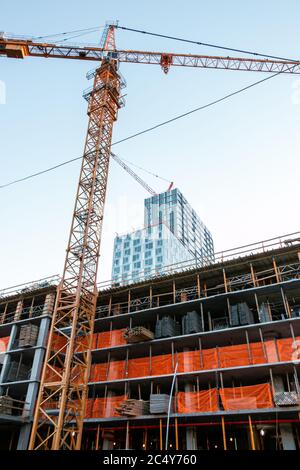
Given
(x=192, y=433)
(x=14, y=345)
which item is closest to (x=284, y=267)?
(x=192, y=433)

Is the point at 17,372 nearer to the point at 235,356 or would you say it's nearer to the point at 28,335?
the point at 28,335

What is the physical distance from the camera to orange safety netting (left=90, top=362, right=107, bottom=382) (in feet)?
89.8

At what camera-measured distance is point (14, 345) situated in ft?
102

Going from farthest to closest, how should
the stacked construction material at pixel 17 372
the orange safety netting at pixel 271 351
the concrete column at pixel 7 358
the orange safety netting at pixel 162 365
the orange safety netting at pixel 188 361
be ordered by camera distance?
the stacked construction material at pixel 17 372 < the concrete column at pixel 7 358 < the orange safety netting at pixel 162 365 < the orange safety netting at pixel 188 361 < the orange safety netting at pixel 271 351

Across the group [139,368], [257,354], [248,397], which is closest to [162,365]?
[139,368]

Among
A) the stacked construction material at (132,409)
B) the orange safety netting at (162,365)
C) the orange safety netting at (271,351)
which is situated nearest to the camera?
the orange safety netting at (271,351)

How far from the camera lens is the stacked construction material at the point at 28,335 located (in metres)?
29.4

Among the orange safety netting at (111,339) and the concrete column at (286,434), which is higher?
the orange safety netting at (111,339)

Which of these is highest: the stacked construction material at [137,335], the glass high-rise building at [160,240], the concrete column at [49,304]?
the glass high-rise building at [160,240]

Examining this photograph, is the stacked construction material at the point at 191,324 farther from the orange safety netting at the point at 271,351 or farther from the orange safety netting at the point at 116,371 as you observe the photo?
the orange safety netting at the point at 116,371

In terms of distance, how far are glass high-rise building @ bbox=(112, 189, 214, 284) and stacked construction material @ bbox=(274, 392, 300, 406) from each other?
6274 cm

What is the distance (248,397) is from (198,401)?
10.6ft

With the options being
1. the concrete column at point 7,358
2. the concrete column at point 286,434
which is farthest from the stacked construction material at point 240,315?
the concrete column at point 7,358

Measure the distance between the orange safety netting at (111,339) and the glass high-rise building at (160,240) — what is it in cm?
5290
